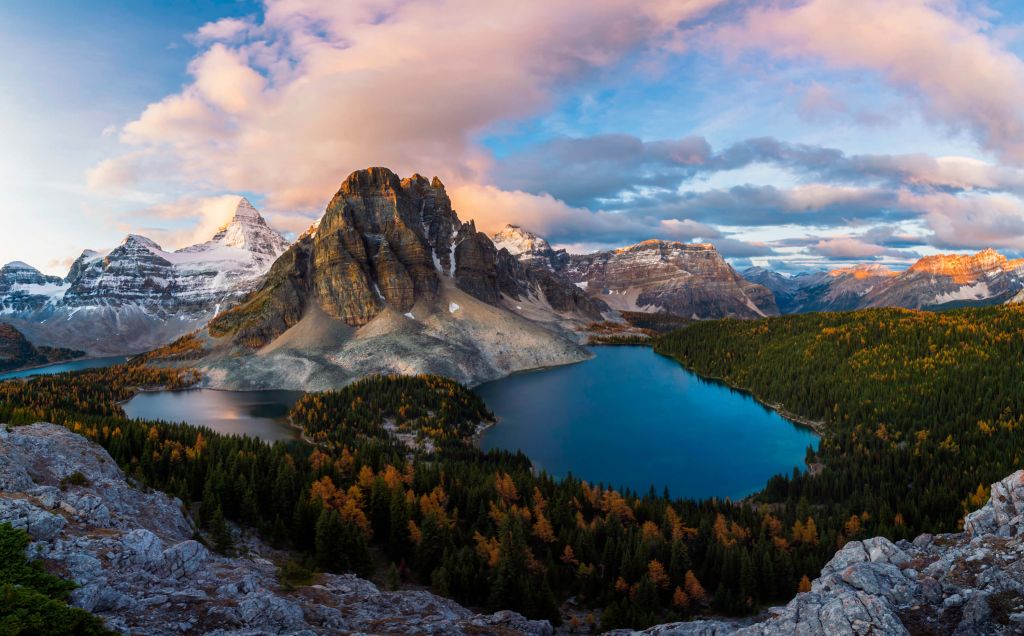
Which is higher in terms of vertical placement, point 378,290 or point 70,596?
point 378,290

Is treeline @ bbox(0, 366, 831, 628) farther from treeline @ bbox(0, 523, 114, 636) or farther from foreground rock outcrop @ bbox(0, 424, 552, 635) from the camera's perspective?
treeline @ bbox(0, 523, 114, 636)

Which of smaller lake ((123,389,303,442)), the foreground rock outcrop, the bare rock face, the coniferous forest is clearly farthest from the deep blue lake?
the foreground rock outcrop

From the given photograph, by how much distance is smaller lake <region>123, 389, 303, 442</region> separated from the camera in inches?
4343

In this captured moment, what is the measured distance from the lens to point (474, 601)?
4338cm

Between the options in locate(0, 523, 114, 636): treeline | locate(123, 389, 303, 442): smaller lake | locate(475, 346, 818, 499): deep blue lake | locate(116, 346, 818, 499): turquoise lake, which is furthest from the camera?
locate(123, 389, 303, 442): smaller lake

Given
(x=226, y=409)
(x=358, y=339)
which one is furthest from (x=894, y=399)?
(x=226, y=409)

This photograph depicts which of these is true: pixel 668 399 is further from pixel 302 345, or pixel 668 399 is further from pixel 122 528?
pixel 122 528

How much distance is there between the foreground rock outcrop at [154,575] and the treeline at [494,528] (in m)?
6.87

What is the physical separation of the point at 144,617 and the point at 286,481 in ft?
119

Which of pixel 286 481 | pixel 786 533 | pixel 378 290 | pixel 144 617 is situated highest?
pixel 378 290

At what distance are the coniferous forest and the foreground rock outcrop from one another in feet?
19.4

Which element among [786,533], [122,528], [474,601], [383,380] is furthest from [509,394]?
[122,528]

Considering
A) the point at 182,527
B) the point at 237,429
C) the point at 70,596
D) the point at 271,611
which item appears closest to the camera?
the point at 70,596

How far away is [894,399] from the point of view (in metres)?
114
